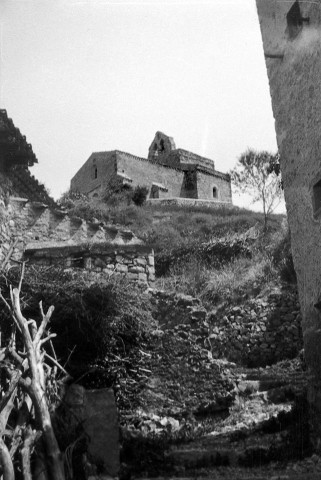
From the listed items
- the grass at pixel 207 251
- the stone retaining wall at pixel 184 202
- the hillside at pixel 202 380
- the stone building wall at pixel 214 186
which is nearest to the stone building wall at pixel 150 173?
the stone building wall at pixel 214 186

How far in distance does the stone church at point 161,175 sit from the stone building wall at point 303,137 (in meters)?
30.9

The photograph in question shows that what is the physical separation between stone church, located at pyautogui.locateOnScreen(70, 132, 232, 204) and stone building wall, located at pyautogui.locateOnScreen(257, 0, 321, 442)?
1217 inches

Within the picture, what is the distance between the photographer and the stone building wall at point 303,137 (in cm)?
640

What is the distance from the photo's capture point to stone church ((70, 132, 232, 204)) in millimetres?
40469

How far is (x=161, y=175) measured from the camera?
4306 centimetres

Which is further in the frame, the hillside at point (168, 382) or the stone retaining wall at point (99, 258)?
the stone retaining wall at point (99, 258)

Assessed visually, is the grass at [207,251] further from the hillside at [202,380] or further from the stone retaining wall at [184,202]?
the stone retaining wall at [184,202]

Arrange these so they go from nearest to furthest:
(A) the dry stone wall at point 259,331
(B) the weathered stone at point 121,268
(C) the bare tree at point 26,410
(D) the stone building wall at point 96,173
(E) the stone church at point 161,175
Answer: (C) the bare tree at point 26,410
(B) the weathered stone at point 121,268
(A) the dry stone wall at point 259,331
(D) the stone building wall at point 96,173
(E) the stone church at point 161,175

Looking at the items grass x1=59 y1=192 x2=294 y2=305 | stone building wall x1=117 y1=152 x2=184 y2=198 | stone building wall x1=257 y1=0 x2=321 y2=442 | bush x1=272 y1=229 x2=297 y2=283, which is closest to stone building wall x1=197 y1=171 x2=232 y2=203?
stone building wall x1=117 y1=152 x2=184 y2=198

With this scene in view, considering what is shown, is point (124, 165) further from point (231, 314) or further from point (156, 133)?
point (231, 314)

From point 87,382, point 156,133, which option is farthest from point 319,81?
point 156,133

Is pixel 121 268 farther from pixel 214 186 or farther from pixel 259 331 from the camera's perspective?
pixel 214 186

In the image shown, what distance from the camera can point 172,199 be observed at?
3816 cm

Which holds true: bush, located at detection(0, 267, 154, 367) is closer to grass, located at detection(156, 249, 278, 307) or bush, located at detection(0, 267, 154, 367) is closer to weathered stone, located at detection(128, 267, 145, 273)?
weathered stone, located at detection(128, 267, 145, 273)
